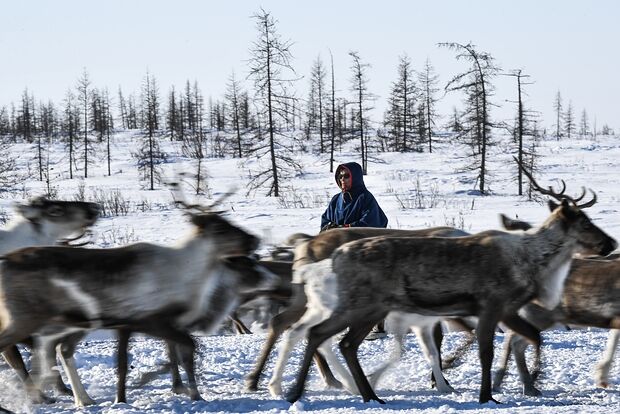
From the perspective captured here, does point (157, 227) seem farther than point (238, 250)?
Yes

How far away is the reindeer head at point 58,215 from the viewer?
9.30m

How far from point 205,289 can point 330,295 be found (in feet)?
3.34

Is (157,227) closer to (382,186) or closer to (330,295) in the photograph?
(382,186)

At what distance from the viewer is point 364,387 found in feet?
22.0

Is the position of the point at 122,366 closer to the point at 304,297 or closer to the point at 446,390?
the point at 304,297

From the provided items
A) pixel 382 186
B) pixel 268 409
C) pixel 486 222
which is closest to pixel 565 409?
pixel 268 409

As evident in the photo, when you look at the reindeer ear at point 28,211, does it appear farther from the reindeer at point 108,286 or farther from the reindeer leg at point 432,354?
the reindeer leg at point 432,354

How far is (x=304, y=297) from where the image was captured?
8.00 metres

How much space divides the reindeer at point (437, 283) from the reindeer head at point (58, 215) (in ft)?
12.6

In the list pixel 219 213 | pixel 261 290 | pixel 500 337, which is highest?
pixel 219 213

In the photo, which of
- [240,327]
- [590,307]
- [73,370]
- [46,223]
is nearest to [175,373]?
[73,370]

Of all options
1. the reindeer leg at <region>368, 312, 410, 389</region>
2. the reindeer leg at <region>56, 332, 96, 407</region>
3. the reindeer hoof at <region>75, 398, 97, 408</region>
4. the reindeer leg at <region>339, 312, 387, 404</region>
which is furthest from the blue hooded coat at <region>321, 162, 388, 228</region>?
the reindeer hoof at <region>75, 398, 97, 408</region>

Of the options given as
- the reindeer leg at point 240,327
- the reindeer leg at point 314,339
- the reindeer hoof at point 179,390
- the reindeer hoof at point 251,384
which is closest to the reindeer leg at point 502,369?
the reindeer leg at point 314,339

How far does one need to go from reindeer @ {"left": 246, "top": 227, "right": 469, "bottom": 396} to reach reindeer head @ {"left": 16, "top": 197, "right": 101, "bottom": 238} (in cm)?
252
